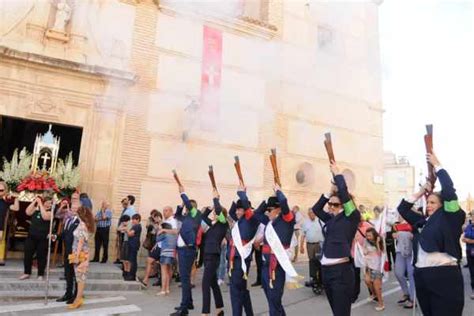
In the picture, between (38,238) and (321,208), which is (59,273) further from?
(321,208)

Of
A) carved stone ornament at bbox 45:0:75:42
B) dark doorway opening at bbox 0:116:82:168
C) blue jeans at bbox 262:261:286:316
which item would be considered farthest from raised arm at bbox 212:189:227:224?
carved stone ornament at bbox 45:0:75:42

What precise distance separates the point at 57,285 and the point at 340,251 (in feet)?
16.3

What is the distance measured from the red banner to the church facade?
3 cm

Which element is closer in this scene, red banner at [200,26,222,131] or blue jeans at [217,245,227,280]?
blue jeans at [217,245,227,280]

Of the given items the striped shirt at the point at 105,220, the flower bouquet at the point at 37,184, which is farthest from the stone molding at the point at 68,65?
the striped shirt at the point at 105,220

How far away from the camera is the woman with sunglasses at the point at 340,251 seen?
3561mm

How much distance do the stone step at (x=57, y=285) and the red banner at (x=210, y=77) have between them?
4.92 metres

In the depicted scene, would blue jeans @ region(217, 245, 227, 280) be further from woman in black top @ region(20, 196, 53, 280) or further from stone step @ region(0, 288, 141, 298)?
woman in black top @ region(20, 196, 53, 280)

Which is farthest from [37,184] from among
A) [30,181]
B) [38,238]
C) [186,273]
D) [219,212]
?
[219,212]

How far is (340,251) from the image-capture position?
367cm

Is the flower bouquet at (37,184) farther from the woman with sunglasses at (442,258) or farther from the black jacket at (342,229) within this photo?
the woman with sunglasses at (442,258)

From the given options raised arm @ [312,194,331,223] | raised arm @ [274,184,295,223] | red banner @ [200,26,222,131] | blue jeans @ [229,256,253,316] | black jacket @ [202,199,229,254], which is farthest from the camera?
red banner @ [200,26,222,131]

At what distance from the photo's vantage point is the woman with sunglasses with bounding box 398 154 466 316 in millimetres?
3168

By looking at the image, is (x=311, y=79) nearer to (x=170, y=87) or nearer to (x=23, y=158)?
(x=170, y=87)
